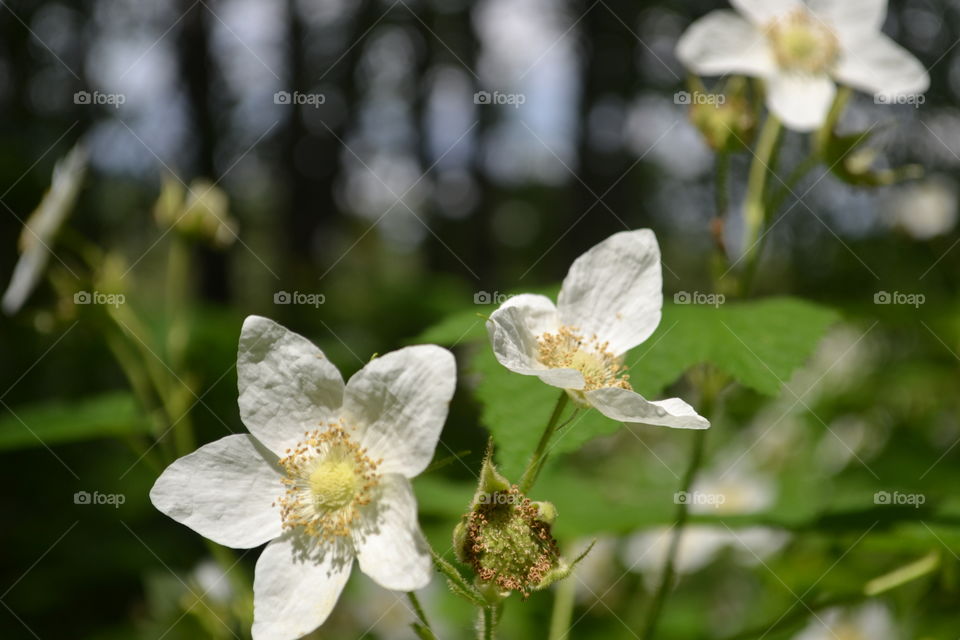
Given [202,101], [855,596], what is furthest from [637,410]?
[202,101]

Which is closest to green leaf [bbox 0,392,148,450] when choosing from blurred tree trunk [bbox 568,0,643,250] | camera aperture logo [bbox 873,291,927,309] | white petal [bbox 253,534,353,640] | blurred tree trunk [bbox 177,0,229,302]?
white petal [bbox 253,534,353,640]

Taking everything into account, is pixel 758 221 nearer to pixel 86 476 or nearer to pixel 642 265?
pixel 642 265

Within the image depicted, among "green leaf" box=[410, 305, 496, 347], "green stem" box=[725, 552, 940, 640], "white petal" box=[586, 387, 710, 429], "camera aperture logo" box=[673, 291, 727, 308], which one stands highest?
"white petal" box=[586, 387, 710, 429]

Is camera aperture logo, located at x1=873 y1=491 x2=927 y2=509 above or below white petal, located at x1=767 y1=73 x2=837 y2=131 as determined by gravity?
below

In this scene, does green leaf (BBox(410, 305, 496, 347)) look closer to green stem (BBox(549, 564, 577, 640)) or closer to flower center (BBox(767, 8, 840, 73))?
green stem (BBox(549, 564, 577, 640))

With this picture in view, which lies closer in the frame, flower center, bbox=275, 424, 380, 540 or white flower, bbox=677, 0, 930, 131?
flower center, bbox=275, 424, 380, 540

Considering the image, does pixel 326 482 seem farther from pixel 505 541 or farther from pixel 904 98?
pixel 904 98

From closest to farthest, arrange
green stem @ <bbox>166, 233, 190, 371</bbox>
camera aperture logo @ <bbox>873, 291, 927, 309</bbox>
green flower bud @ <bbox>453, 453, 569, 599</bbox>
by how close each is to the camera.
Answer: green flower bud @ <bbox>453, 453, 569, 599</bbox> < green stem @ <bbox>166, 233, 190, 371</bbox> < camera aperture logo @ <bbox>873, 291, 927, 309</bbox>
